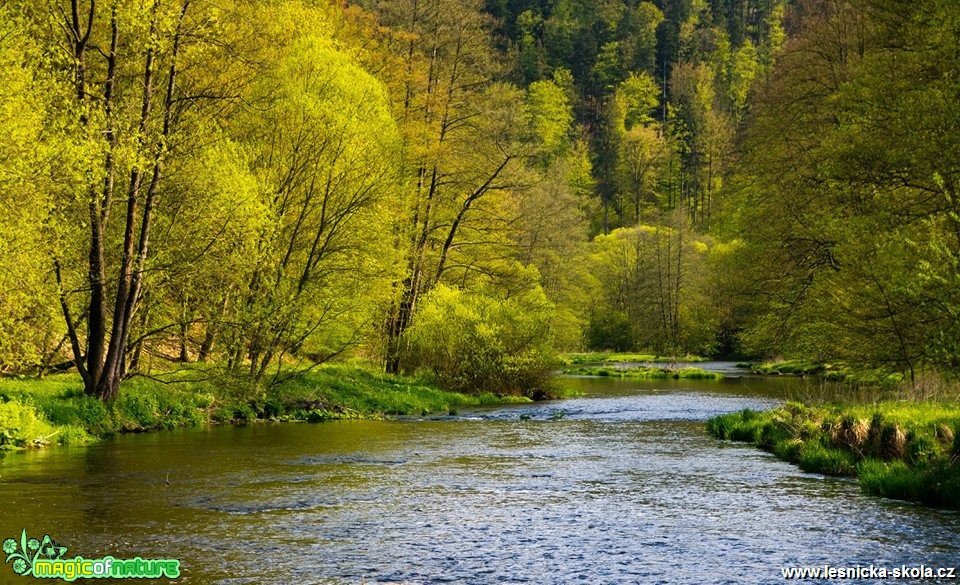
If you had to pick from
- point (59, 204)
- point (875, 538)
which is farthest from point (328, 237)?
point (875, 538)

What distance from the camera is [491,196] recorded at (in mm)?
44375

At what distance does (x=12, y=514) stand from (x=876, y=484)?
12.8 m

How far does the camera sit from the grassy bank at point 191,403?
20.6 m

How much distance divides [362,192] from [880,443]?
1923 centimetres

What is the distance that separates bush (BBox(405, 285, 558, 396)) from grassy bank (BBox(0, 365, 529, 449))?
8.38 ft

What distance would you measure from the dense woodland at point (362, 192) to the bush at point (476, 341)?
10 cm

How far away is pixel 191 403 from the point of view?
2600 centimetres

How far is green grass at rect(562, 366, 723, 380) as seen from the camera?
194ft

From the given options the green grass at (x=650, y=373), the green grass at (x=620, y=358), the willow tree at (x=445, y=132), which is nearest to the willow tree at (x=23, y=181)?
the willow tree at (x=445, y=132)

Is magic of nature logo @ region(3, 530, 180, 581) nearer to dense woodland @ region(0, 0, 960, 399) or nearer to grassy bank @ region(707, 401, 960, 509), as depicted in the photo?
dense woodland @ region(0, 0, 960, 399)

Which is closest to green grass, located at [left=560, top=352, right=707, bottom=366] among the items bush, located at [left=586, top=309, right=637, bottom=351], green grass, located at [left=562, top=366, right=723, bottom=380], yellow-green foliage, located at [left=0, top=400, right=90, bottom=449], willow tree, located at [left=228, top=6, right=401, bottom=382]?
bush, located at [left=586, top=309, right=637, bottom=351]

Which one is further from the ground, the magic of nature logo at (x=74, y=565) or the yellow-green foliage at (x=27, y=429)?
the yellow-green foliage at (x=27, y=429)

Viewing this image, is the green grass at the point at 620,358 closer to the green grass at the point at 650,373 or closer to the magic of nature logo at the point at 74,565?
the green grass at the point at 650,373

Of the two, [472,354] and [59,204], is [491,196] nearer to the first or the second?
[472,354]
